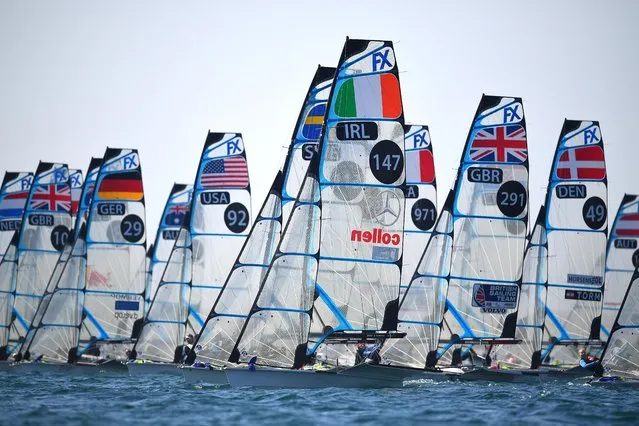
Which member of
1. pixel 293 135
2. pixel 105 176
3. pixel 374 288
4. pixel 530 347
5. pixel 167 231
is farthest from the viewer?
pixel 167 231

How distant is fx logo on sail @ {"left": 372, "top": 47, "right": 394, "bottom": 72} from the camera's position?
36656 millimetres

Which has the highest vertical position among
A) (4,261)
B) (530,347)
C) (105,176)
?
(105,176)

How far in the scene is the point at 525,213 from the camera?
44531 mm

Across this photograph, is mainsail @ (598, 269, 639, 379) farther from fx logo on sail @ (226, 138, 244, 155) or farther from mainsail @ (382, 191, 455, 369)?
fx logo on sail @ (226, 138, 244, 155)

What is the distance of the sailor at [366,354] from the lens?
36.4m

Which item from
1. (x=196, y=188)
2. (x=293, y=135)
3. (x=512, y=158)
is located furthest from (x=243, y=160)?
(x=512, y=158)

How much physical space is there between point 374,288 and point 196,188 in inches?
551

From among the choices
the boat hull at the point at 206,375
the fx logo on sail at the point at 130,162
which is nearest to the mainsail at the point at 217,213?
the fx logo on sail at the point at 130,162

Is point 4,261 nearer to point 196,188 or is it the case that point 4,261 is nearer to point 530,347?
point 196,188

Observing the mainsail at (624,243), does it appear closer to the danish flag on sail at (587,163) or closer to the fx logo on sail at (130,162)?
the danish flag on sail at (587,163)

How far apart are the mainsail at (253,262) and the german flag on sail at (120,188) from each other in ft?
34.1

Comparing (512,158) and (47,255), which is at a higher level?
(512,158)

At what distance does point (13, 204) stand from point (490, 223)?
2392 centimetres

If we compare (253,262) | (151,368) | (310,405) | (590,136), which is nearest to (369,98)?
(253,262)
